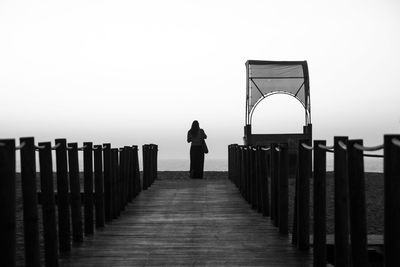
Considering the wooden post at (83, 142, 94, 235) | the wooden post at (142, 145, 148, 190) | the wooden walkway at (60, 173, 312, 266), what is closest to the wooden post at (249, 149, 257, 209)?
the wooden walkway at (60, 173, 312, 266)

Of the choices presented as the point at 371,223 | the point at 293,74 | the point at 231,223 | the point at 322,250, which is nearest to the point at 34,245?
the point at 322,250

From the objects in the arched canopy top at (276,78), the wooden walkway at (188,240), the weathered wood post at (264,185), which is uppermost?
the arched canopy top at (276,78)

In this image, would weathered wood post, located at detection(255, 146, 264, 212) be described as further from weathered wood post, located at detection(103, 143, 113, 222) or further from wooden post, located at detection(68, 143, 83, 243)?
wooden post, located at detection(68, 143, 83, 243)

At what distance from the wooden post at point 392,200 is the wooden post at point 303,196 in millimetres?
2588

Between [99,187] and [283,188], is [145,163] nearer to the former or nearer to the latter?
[99,187]

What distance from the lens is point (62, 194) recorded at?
629 cm

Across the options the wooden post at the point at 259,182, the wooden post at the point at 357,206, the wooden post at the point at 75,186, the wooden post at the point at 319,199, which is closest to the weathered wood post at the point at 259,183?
the wooden post at the point at 259,182

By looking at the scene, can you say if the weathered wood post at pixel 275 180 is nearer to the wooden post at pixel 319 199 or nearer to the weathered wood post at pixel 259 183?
the weathered wood post at pixel 259 183

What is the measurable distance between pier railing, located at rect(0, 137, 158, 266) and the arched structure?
460 inches

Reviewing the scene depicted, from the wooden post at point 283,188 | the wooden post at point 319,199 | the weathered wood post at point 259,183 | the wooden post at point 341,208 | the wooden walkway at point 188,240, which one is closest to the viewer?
the wooden post at point 341,208

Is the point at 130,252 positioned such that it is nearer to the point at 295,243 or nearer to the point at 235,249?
the point at 235,249

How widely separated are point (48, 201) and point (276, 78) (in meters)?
16.6

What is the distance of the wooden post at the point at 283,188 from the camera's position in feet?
23.9

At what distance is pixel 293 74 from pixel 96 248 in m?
16.1
